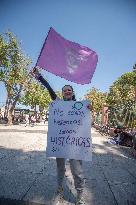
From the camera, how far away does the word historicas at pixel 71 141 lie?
5.12 m

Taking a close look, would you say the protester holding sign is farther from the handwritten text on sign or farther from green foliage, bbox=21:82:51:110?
green foliage, bbox=21:82:51:110

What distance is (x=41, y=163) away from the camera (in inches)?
357

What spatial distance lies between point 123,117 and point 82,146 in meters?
14.2

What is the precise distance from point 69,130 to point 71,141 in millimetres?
201

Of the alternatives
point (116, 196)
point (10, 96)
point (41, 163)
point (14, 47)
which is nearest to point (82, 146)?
point (116, 196)

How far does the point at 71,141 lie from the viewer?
205 inches

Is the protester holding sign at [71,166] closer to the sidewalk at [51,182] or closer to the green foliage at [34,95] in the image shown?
the sidewalk at [51,182]

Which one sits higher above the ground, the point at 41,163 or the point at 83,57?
the point at 83,57

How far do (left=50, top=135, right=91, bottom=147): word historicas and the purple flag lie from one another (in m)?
1.13

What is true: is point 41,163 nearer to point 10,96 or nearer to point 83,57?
point 83,57

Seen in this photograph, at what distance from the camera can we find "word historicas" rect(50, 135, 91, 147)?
512 cm

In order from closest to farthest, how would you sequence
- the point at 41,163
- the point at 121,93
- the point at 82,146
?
the point at 82,146 < the point at 41,163 < the point at 121,93

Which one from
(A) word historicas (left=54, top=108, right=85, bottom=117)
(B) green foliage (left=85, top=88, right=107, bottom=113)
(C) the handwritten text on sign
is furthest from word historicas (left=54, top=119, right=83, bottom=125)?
(B) green foliage (left=85, top=88, right=107, bottom=113)

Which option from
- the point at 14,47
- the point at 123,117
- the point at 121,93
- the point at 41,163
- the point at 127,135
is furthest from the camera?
the point at 121,93
